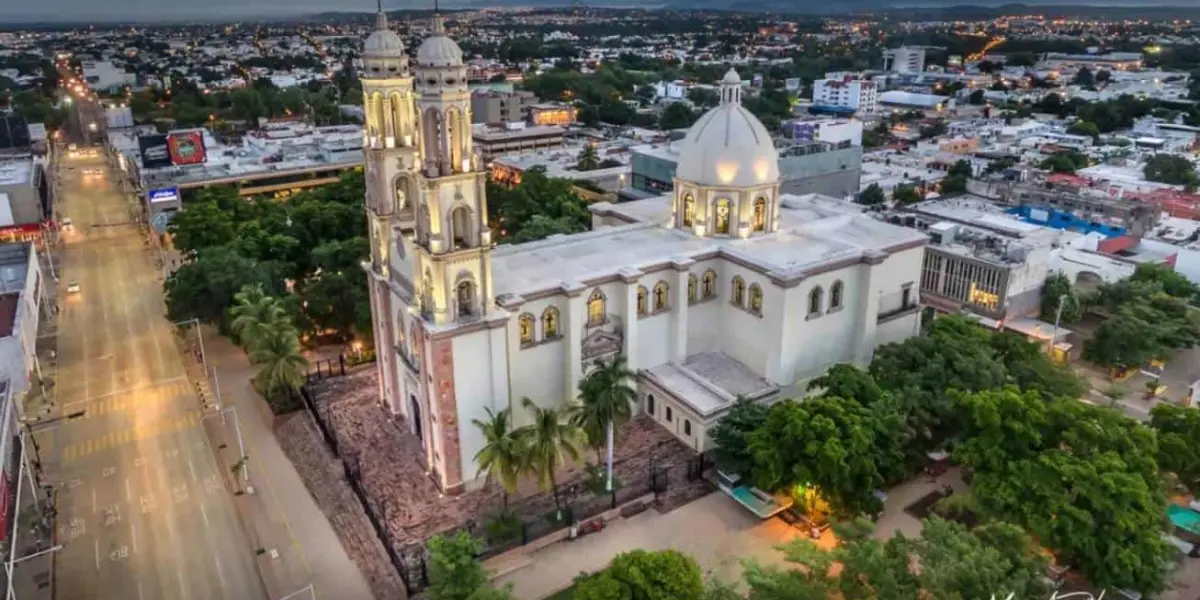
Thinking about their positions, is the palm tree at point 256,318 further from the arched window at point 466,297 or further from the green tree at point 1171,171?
the green tree at point 1171,171

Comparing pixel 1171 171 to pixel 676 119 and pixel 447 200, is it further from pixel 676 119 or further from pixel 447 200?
pixel 447 200

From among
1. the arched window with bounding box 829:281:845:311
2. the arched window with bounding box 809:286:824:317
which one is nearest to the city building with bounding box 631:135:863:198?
the arched window with bounding box 829:281:845:311

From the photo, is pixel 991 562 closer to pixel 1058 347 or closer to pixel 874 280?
pixel 874 280

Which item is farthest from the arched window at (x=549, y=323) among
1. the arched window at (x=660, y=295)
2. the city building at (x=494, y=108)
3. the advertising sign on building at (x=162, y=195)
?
the city building at (x=494, y=108)

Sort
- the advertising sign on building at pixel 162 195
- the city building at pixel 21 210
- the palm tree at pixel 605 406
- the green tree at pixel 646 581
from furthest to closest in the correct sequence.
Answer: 1. the city building at pixel 21 210
2. the advertising sign on building at pixel 162 195
3. the palm tree at pixel 605 406
4. the green tree at pixel 646 581

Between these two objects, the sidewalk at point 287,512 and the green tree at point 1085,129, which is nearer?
the sidewalk at point 287,512

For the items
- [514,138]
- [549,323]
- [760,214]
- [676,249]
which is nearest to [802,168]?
[760,214]

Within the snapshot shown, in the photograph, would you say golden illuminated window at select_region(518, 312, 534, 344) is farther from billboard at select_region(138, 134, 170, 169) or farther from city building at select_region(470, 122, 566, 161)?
city building at select_region(470, 122, 566, 161)
